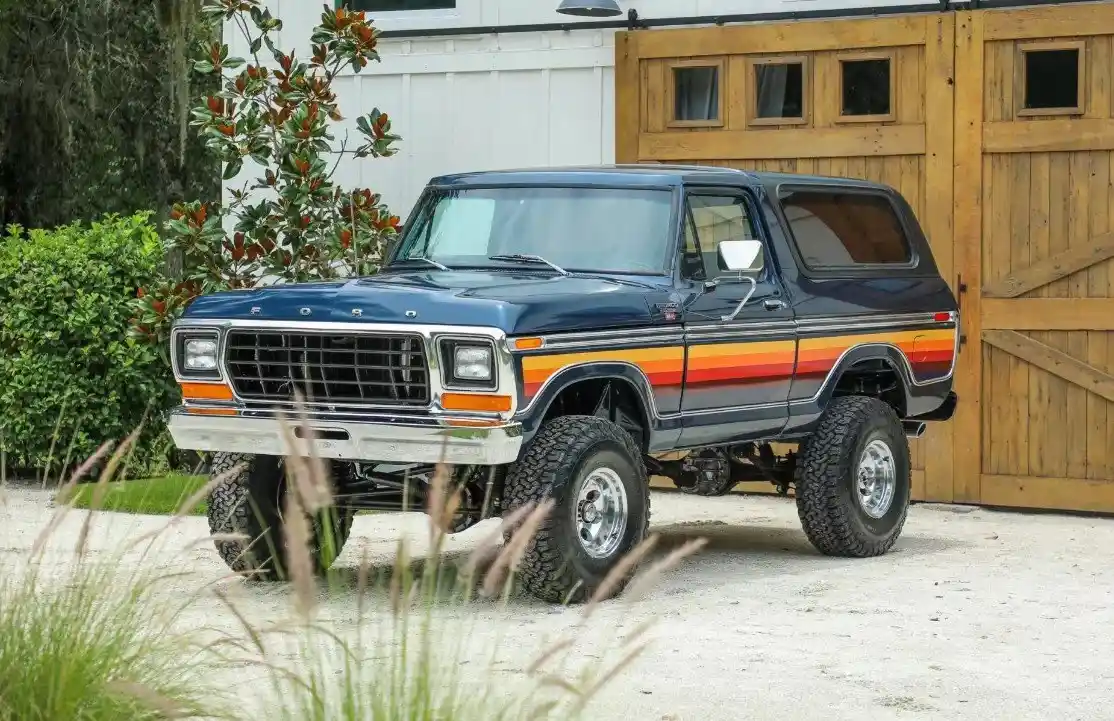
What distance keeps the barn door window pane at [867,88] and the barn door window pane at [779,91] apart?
0.84 feet

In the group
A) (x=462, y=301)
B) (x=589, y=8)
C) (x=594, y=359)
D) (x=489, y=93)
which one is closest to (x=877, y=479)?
(x=594, y=359)

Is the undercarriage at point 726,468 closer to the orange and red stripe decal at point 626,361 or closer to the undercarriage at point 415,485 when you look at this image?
the undercarriage at point 415,485

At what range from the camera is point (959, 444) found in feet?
39.3

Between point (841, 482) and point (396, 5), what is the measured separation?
5950 millimetres

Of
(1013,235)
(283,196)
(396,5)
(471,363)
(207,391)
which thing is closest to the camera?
(471,363)

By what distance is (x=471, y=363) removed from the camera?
302 inches

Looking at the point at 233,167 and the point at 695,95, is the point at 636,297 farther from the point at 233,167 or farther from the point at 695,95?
the point at 233,167

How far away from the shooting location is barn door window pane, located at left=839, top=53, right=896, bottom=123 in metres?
12.2

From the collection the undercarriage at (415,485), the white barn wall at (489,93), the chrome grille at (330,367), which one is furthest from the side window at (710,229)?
the white barn wall at (489,93)

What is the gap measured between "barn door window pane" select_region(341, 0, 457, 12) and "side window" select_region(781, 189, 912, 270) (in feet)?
14.1

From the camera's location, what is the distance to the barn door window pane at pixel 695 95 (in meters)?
12.7

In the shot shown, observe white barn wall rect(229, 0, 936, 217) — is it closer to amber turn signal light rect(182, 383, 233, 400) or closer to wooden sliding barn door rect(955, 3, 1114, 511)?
wooden sliding barn door rect(955, 3, 1114, 511)

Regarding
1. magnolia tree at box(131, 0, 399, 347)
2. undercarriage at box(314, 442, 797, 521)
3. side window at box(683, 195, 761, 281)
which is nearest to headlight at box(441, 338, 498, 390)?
undercarriage at box(314, 442, 797, 521)

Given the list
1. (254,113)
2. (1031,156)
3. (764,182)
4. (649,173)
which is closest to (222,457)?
(649,173)
